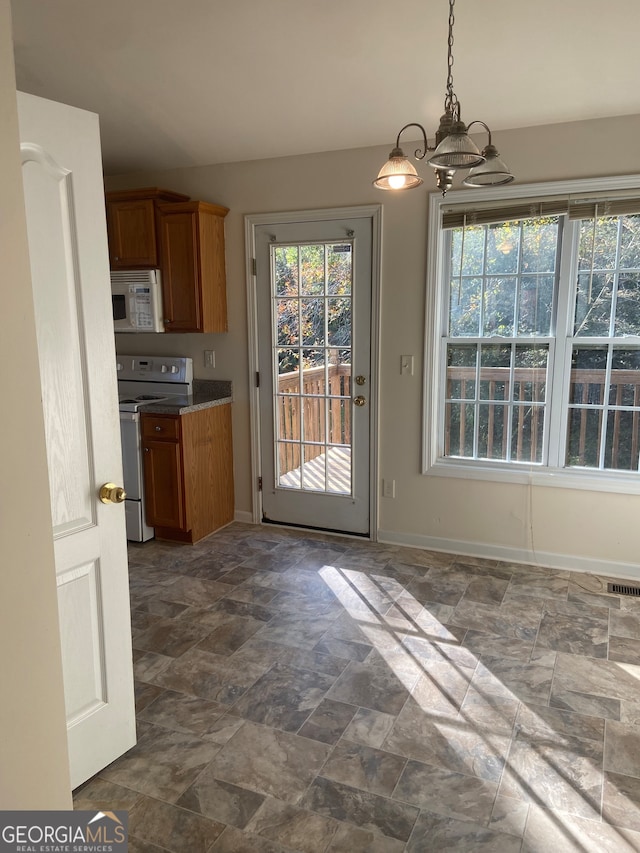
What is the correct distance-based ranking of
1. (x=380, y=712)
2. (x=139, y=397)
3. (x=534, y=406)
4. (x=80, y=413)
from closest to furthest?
(x=80, y=413), (x=380, y=712), (x=534, y=406), (x=139, y=397)

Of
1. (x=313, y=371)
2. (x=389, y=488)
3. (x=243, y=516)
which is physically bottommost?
(x=243, y=516)

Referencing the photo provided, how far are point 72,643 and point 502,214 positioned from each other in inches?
121

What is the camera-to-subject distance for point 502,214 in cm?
353

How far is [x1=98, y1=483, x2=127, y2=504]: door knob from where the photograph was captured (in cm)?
197

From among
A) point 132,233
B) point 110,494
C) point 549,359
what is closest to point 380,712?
point 110,494

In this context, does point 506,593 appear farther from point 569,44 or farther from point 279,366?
point 569,44

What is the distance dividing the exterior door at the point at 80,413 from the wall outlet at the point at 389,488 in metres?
2.25

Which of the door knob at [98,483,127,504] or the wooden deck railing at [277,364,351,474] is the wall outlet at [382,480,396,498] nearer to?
the wooden deck railing at [277,364,351,474]

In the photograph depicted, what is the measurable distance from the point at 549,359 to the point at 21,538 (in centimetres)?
317

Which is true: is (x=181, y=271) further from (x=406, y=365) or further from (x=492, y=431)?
(x=492, y=431)

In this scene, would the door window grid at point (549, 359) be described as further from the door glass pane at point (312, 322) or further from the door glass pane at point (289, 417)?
the door glass pane at point (289, 417)

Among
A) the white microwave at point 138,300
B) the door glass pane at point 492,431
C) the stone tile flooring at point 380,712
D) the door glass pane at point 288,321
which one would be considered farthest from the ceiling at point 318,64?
the stone tile flooring at point 380,712

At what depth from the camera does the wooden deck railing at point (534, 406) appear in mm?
3490

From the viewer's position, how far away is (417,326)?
3.81 meters
